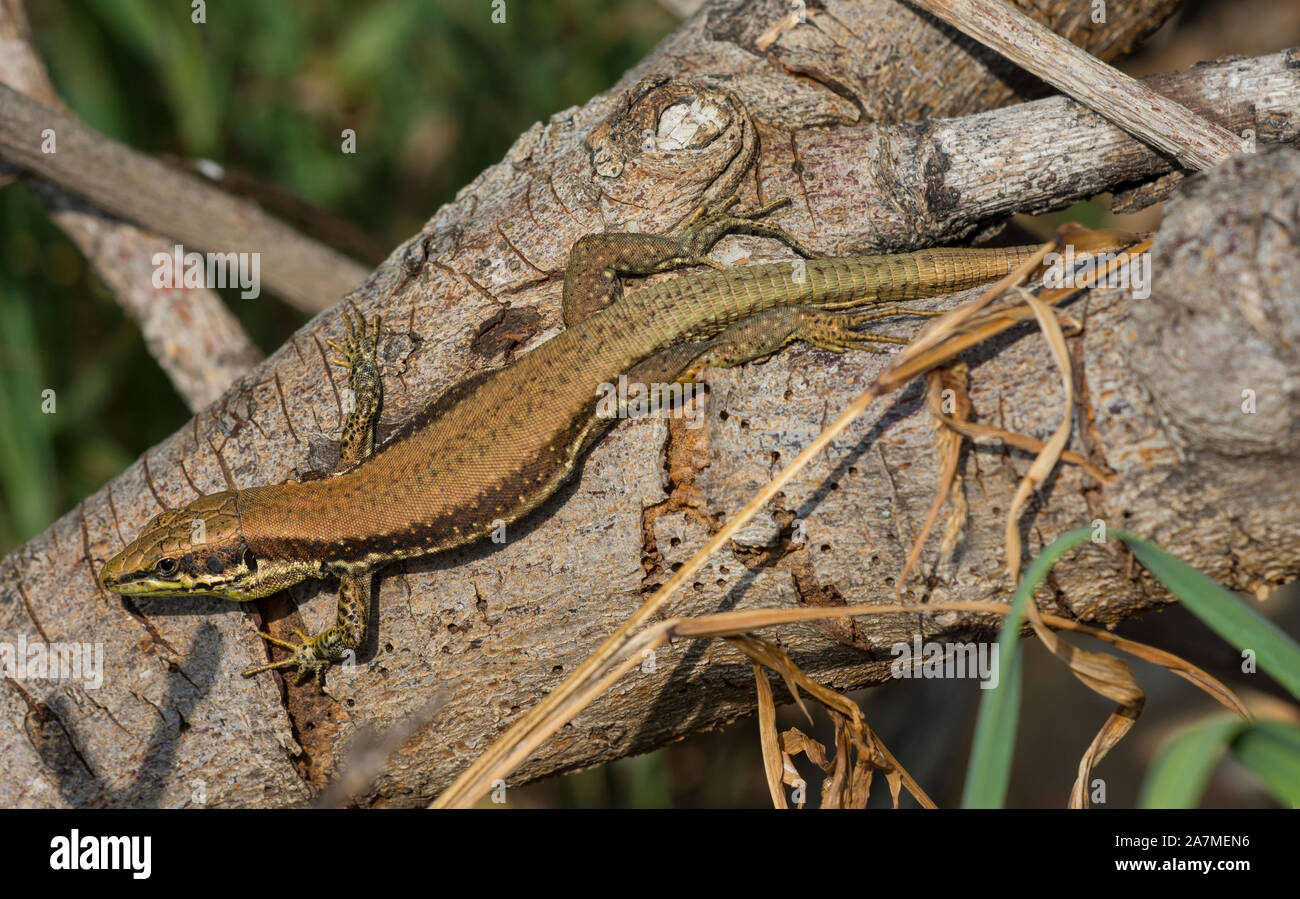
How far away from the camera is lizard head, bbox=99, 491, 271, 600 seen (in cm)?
289

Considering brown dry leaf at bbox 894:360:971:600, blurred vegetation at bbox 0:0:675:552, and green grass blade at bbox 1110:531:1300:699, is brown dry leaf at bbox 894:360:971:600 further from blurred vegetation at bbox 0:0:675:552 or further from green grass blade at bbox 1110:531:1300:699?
blurred vegetation at bbox 0:0:675:552

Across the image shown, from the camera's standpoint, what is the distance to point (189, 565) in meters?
2.89

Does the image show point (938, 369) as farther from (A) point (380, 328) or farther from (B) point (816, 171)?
(A) point (380, 328)

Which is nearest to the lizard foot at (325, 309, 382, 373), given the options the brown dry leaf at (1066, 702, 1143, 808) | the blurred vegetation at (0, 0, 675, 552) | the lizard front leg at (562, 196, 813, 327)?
the lizard front leg at (562, 196, 813, 327)

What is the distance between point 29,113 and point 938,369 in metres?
3.54

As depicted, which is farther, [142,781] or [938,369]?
[142,781]

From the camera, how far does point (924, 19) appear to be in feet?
10.6

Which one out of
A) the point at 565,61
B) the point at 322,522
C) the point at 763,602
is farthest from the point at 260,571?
the point at 565,61

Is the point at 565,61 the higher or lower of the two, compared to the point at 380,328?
higher

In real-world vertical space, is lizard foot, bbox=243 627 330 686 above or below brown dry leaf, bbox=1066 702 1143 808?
above

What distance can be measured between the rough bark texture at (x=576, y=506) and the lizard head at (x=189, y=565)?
99 millimetres

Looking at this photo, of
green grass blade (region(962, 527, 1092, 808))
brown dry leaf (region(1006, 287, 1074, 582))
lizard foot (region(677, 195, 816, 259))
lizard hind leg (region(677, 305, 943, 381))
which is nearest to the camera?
green grass blade (region(962, 527, 1092, 808))

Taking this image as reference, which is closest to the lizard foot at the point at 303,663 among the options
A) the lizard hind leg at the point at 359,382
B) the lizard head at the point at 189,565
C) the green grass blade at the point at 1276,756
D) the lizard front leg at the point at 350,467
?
the lizard front leg at the point at 350,467

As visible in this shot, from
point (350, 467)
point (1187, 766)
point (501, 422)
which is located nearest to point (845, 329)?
point (501, 422)
